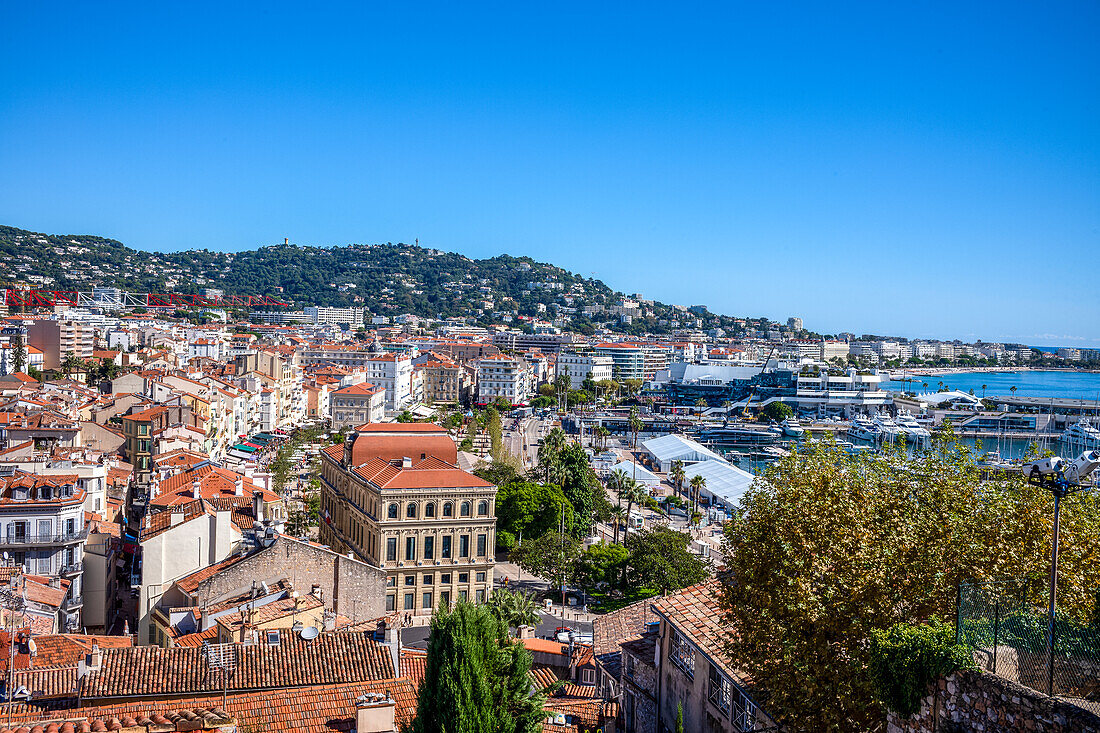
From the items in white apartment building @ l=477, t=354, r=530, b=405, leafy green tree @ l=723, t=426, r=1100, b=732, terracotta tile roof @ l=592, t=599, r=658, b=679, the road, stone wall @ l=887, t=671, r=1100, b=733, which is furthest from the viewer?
white apartment building @ l=477, t=354, r=530, b=405

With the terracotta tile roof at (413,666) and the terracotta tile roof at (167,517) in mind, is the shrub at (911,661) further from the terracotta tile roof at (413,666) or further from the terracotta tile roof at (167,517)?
the terracotta tile roof at (167,517)

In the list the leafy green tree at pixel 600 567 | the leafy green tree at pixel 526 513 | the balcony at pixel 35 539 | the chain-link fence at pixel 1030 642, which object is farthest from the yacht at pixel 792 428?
the chain-link fence at pixel 1030 642

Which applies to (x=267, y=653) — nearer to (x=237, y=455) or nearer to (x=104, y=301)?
(x=237, y=455)

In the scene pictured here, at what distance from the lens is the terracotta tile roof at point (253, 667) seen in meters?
14.5

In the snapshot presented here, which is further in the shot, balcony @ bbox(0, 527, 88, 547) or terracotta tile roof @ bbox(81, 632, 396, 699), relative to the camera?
balcony @ bbox(0, 527, 88, 547)

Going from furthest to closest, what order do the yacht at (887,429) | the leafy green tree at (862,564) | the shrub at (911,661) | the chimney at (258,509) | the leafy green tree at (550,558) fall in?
the yacht at (887,429) < the leafy green tree at (550,558) < the chimney at (258,509) < the leafy green tree at (862,564) < the shrub at (911,661)

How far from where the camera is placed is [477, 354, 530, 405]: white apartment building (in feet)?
384

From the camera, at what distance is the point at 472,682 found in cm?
1148

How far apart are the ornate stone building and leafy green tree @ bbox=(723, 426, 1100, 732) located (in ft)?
64.0

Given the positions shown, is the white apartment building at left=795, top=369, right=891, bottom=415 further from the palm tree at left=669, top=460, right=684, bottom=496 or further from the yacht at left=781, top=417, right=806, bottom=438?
the palm tree at left=669, top=460, right=684, bottom=496

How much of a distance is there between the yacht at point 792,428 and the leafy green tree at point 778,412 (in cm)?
128

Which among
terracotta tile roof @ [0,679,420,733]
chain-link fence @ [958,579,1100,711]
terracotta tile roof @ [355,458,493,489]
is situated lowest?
terracotta tile roof @ [0,679,420,733]

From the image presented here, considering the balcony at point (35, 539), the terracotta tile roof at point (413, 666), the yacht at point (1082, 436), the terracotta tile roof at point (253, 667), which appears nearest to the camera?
the terracotta tile roof at point (253, 667)

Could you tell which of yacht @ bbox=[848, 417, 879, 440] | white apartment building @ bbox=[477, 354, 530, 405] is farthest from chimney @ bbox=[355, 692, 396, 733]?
yacht @ bbox=[848, 417, 879, 440]
